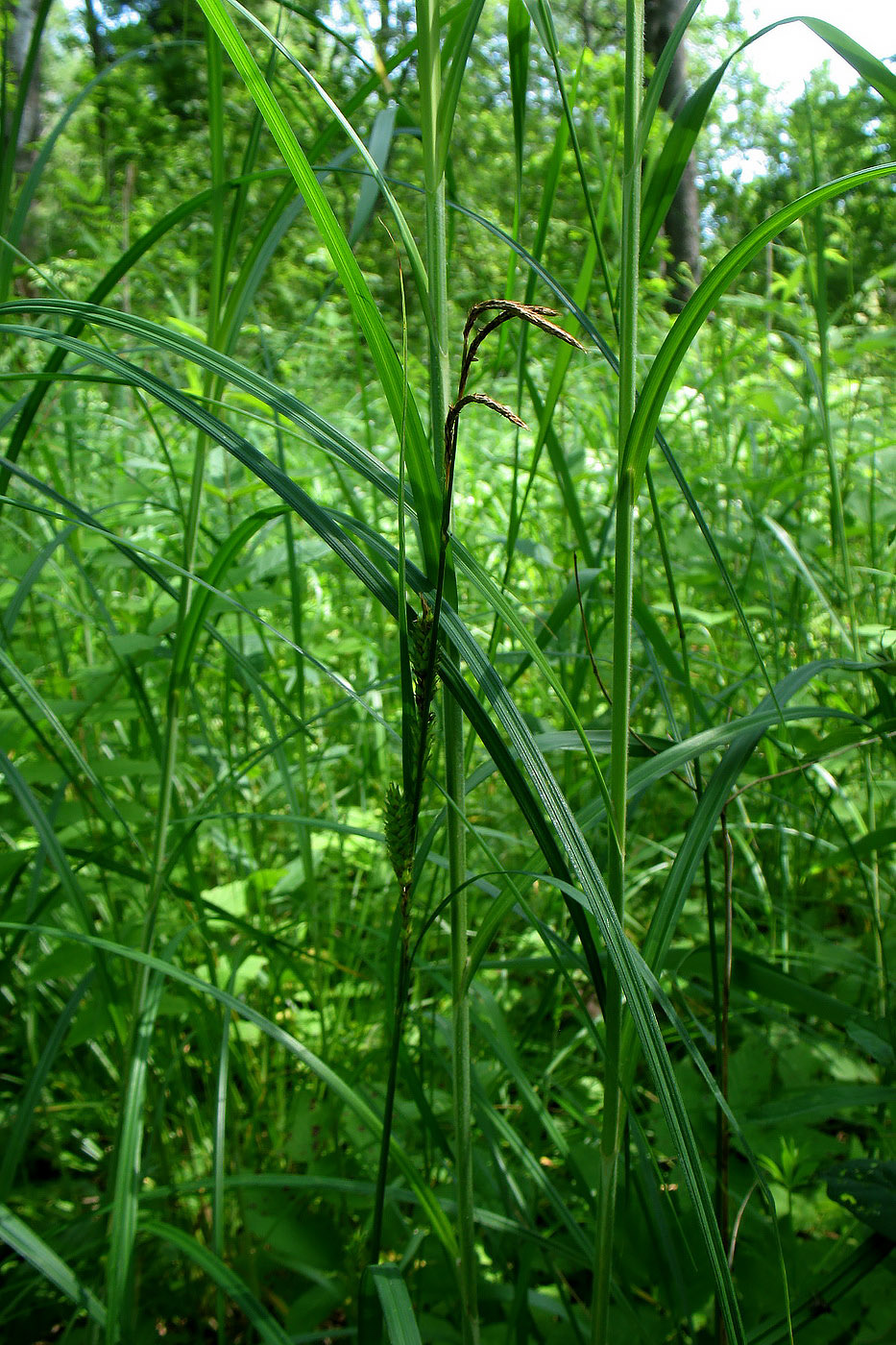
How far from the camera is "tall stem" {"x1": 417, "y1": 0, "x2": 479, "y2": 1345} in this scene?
0.45 metres

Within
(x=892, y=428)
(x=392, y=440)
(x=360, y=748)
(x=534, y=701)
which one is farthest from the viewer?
(x=392, y=440)

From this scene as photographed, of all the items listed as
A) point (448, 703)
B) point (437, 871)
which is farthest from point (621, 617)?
point (437, 871)

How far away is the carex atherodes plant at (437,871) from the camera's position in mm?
439

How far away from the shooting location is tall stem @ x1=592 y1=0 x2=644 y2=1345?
429 millimetres

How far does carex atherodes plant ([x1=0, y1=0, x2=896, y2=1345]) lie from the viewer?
0.44 metres

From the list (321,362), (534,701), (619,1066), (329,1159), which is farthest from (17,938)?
(321,362)

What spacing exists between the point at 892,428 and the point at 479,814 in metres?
1.35

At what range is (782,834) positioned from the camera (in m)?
1.11

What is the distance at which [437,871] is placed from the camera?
2.42 feet

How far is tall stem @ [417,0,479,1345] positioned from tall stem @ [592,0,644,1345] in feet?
0.25

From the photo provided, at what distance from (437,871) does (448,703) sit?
12.0 inches

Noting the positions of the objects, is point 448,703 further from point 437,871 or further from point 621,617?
point 437,871

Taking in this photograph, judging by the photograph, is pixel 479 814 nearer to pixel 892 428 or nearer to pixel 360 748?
pixel 360 748

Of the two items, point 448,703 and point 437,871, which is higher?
point 448,703
